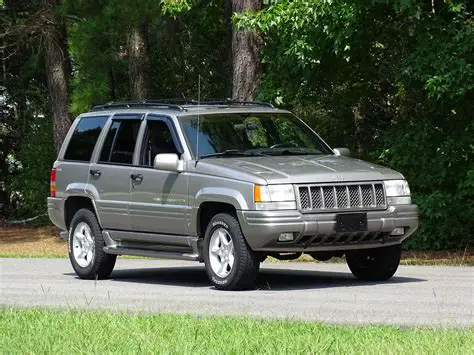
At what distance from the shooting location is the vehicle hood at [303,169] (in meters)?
13.5

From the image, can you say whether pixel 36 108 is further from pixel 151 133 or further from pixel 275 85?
pixel 151 133

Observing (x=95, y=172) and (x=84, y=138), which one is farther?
(x=84, y=138)

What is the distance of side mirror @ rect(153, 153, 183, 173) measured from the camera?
46.9ft

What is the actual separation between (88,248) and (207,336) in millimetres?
6548

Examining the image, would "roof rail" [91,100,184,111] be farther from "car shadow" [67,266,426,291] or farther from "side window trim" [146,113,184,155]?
"car shadow" [67,266,426,291]

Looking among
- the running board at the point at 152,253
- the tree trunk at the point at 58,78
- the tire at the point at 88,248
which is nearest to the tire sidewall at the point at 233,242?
the running board at the point at 152,253

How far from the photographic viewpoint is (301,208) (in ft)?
44.0

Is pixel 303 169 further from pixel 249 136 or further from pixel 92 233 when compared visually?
pixel 92 233

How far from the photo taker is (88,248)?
15.9 m

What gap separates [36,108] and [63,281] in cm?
2337

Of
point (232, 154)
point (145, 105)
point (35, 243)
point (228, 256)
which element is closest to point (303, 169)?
point (232, 154)

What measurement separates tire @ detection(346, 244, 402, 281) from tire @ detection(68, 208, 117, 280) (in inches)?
116

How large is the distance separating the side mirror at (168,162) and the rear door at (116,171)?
98 cm

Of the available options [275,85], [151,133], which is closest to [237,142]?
[151,133]
